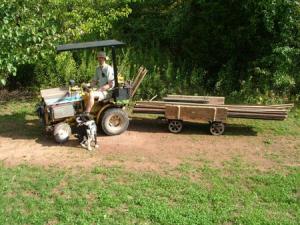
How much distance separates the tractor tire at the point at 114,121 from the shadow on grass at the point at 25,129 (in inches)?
27.2

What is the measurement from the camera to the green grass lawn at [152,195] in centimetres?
738

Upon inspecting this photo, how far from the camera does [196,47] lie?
14.8 meters

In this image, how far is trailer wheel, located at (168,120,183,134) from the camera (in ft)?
35.6

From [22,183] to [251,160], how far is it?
13.1 feet

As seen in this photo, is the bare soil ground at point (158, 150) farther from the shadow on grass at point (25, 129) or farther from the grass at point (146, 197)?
the grass at point (146, 197)

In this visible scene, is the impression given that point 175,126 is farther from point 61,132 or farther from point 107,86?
point 61,132

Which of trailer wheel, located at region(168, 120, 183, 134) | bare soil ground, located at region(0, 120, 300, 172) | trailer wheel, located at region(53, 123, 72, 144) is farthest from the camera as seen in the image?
trailer wheel, located at region(168, 120, 183, 134)

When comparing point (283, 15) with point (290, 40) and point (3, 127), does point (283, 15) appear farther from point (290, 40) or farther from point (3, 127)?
point (3, 127)

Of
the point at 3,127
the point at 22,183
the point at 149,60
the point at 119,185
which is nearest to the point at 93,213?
the point at 119,185

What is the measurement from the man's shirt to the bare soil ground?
115 cm

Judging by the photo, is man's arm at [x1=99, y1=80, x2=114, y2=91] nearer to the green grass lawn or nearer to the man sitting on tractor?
the man sitting on tractor

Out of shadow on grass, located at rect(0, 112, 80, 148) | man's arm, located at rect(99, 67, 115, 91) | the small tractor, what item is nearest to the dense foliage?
shadow on grass, located at rect(0, 112, 80, 148)

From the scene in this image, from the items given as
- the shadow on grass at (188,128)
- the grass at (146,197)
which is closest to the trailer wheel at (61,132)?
the grass at (146,197)

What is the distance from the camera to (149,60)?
15188mm
